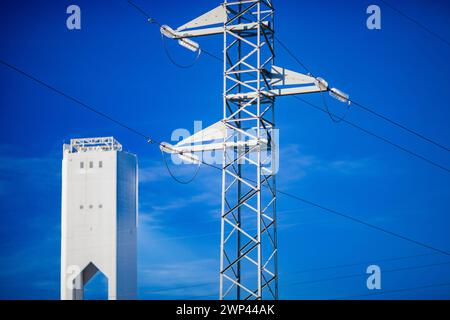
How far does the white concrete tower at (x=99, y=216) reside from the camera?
49625mm

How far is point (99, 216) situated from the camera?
164 ft

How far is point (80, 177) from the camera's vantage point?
50.5m

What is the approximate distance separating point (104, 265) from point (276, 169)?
26028mm

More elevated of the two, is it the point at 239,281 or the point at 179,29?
the point at 179,29

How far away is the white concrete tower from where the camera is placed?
49.6 meters
